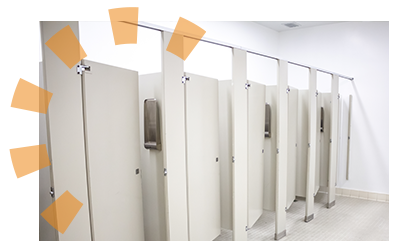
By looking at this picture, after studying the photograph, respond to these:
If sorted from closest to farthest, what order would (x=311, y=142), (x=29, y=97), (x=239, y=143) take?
(x=29, y=97), (x=239, y=143), (x=311, y=142)

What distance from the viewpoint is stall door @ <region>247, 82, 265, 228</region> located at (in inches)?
118

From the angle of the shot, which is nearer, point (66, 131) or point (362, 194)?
point (66, 131)

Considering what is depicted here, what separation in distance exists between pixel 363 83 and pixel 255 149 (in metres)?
2.84

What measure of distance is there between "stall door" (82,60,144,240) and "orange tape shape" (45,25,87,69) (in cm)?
9

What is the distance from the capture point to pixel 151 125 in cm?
218

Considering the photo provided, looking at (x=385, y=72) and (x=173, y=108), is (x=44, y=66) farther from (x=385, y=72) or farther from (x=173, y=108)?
(x=385, y=72)

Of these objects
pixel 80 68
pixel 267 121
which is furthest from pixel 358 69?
pixel 80 68

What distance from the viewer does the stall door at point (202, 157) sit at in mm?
2275

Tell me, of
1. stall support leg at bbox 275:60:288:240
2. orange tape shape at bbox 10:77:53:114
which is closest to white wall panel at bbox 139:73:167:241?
orange tape shape at bbox 10:77:53:114

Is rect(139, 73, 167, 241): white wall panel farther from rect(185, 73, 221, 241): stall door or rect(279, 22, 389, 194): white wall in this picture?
rect(279, 22, 389, 194): white wall

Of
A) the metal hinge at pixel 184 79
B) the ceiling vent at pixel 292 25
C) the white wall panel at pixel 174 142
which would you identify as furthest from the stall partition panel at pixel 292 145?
the white wall panel at pixel 174 142

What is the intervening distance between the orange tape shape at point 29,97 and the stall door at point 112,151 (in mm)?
252

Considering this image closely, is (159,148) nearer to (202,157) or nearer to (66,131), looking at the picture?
(202,157)
